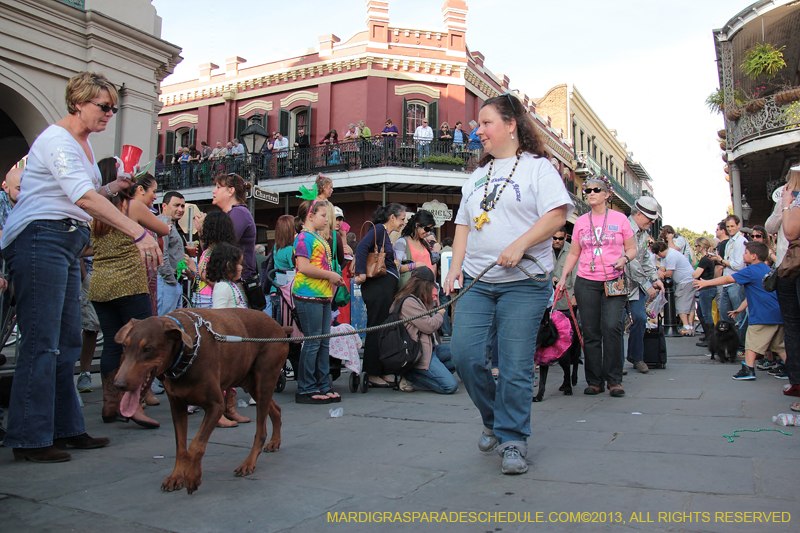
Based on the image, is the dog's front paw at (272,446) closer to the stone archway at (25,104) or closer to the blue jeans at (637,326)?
the blue jeans at (637,326)

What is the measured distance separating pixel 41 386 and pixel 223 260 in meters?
1.69

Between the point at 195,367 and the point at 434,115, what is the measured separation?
2191 cm

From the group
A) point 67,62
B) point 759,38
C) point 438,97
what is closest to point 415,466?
point 67,62

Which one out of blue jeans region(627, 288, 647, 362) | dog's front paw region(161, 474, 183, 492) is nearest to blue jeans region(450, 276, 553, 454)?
dog's front paw region(161, 474, 183, 492)

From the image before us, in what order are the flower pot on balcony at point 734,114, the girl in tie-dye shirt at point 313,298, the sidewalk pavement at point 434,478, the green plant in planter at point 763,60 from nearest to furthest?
1. the sidewalk pavement at point 434,478
2. the girl in tie-dye shirt at point 313,298
3. the green plant in planter at point 763,60
4. the flower pot on balcony at point 734,114

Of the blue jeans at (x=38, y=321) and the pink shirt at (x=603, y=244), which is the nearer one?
the blue jeans at (x=38, y=321)

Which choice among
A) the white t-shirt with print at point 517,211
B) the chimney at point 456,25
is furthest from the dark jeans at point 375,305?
the chimney at point 456,25

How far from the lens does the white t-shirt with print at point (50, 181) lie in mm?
3357

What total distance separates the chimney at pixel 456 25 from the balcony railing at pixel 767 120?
35.4ft

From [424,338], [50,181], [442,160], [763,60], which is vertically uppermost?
[763,60]

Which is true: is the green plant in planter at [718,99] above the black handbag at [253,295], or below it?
above

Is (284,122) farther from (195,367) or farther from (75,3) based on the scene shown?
(195,367)

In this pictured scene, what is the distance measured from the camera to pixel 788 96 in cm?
1558

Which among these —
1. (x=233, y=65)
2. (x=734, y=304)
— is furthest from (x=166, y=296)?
(x=233, y=65)
